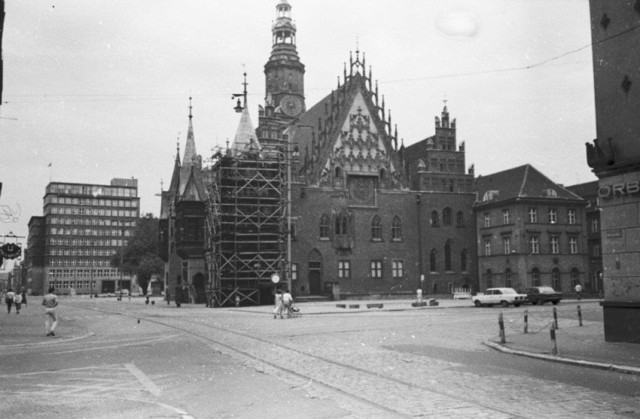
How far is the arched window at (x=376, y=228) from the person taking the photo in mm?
A: 62469

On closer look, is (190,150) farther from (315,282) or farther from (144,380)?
(144,380)

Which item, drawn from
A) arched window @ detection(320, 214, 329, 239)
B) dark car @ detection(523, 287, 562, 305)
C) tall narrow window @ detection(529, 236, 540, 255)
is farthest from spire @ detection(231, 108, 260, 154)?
tall narrow window @ detection(529, 236, 540, 255)

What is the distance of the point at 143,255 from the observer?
90875 millimetres

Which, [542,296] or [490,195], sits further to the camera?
[490,195]

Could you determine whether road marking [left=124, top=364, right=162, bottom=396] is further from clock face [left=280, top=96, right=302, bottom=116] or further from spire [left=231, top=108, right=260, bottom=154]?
clock face [left=280, top=96, right=302, bottom=116]

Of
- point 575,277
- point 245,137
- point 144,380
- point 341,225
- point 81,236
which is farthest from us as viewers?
point 81,236

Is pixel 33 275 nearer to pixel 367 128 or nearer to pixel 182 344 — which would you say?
pixel 367 128

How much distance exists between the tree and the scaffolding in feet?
112

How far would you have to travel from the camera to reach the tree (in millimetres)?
85925

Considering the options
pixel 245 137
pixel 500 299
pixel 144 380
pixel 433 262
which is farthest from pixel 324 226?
pixel 144 380

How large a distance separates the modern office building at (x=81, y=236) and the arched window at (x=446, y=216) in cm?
9434

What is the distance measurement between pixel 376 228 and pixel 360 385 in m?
51.9

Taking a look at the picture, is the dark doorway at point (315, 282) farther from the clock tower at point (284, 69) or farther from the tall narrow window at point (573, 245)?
the clock tower at point (284, 69)

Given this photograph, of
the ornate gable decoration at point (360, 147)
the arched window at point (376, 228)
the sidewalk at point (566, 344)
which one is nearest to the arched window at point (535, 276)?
the arched window at point (376, 228)
